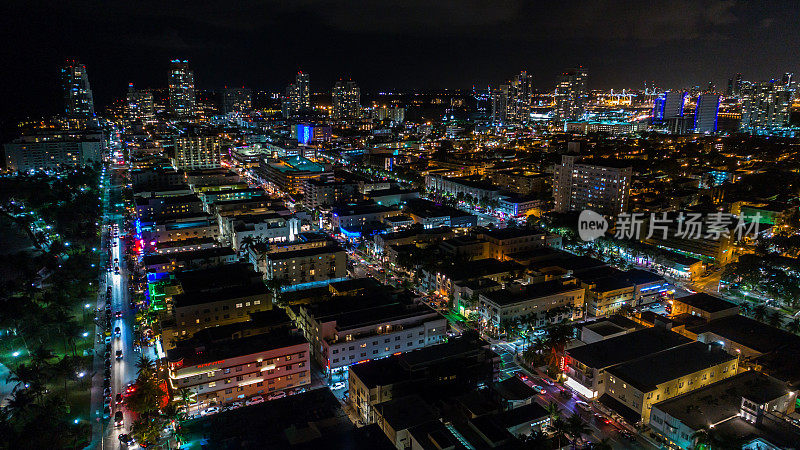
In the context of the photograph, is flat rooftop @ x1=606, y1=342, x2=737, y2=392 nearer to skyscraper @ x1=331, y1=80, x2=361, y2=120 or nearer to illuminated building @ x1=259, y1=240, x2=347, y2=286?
illuminated building @ x1=259, y1=240, x2=347, y2=286

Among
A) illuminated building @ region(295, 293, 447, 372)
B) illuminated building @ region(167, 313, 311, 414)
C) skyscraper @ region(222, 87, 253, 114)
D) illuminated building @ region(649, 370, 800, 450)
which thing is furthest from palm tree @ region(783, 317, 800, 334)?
skyscraper @ region(222, 87, 253, 114)

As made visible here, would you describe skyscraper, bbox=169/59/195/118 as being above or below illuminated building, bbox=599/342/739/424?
above

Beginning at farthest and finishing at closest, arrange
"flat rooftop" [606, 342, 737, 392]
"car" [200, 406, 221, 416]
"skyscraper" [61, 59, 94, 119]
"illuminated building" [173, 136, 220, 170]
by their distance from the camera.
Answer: "skyscraper" [61, 59, 94, 119], "illuminated building" [173, 136, 220, 170], "car" [200, 406, 221, 416], "flat rooftop" [606, 342, 737, 392]

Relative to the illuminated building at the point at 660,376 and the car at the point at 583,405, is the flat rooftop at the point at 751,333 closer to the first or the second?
the illuminated building at the point at 660,376

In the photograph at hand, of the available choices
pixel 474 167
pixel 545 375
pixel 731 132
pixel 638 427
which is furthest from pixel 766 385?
pixel 731 132

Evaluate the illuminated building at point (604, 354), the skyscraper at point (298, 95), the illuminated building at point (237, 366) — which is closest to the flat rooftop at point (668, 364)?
the illuminated building at point (604, 354)

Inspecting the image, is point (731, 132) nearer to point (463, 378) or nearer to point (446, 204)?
point (446, 204)
